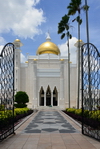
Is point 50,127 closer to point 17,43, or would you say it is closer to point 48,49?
point 17,43

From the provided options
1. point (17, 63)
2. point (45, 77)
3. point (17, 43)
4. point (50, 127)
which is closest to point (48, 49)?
point (17, 43)

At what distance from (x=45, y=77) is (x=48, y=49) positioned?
764cm

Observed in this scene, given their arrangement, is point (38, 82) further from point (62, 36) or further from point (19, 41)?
point (62, 36)

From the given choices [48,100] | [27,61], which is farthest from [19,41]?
[48,100]

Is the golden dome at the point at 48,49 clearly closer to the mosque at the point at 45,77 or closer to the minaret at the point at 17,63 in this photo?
the mosque at the point at 45,77

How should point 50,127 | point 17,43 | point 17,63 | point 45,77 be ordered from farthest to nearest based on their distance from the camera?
point 17,43 < point 17,63 < point 45,77 < point 50,127

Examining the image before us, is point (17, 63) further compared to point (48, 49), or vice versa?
point (48, 49)

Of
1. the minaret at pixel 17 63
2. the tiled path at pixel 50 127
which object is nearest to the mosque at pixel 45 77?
the minaret at pixel 17 63

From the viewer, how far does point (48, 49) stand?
139ft

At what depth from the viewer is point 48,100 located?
42656 mm

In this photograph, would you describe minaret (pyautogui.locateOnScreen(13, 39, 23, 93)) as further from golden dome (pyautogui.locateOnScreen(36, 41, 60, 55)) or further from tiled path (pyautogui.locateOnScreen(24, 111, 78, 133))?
tiled path (pyautogui.locateOnScreen(24, 111, 78, 133))

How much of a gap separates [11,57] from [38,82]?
30509 mm

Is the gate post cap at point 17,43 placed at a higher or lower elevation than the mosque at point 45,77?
higher

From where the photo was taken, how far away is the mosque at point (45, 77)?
38.0m
